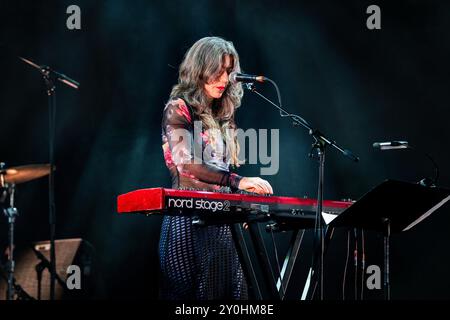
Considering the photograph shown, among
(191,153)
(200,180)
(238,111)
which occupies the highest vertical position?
(238,111)

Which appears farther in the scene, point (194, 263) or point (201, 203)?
point (194, 263)

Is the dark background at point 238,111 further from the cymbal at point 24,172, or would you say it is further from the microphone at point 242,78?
the microphone at point 242,78

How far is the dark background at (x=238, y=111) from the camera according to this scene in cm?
499

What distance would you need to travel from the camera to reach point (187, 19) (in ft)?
16.9

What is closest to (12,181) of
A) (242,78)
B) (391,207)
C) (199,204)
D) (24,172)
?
(24,172)

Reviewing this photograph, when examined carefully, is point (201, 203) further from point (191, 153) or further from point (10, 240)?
point (10, 240)

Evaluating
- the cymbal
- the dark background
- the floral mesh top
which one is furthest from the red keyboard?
the dark background

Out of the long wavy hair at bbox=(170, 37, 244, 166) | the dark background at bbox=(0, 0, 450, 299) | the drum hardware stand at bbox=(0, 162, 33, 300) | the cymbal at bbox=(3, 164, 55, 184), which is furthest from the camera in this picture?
the dark background at bbox=(0, 0, 450, 299)

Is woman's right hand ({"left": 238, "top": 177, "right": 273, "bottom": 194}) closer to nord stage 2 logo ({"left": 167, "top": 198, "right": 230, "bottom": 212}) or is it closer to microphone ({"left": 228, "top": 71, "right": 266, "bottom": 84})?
nord stage 2 logo ({"left": 167, "top": 198, "right": 230, "bottom": 212})

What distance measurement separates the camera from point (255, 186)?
3.23 m

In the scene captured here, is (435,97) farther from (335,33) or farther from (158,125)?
(158,125)

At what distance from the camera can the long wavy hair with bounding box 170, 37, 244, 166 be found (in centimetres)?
345

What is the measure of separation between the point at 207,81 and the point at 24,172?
167 centimetres
